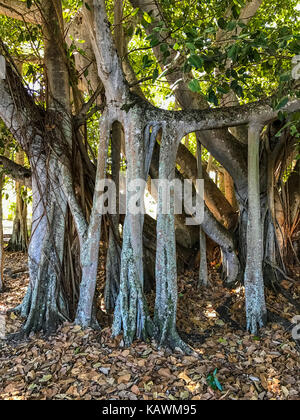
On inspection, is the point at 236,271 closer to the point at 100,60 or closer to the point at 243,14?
the point at 100,60

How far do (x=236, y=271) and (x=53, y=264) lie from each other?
2.38 metres

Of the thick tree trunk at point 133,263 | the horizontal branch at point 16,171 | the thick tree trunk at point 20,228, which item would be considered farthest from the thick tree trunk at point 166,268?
the thick tree trunk at point 20,228

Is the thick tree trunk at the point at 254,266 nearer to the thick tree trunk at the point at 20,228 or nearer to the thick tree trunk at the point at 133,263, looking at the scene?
the thick tree trunk at the point at 133,263

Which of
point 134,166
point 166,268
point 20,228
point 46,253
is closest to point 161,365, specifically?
point 166,268

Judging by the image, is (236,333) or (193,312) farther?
(193,312)

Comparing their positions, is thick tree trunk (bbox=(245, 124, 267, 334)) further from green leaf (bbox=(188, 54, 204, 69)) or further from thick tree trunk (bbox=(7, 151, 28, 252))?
thick tree trunk (bbox=(7, 151, 28, 252))

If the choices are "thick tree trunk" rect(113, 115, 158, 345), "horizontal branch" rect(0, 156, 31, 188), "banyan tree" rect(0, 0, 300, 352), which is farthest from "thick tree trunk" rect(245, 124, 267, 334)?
"horizontal branch" rect(0, 156, 31, 188)

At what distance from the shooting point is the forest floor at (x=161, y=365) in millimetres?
2516

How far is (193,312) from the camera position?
3.98 m

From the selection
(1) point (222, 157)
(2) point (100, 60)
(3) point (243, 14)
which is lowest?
(1) point (222, 157)

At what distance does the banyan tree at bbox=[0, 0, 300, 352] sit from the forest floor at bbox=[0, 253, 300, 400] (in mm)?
195

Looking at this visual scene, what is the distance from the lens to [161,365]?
9.21 ft

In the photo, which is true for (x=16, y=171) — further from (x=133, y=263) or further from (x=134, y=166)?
(x=133, y=263)
